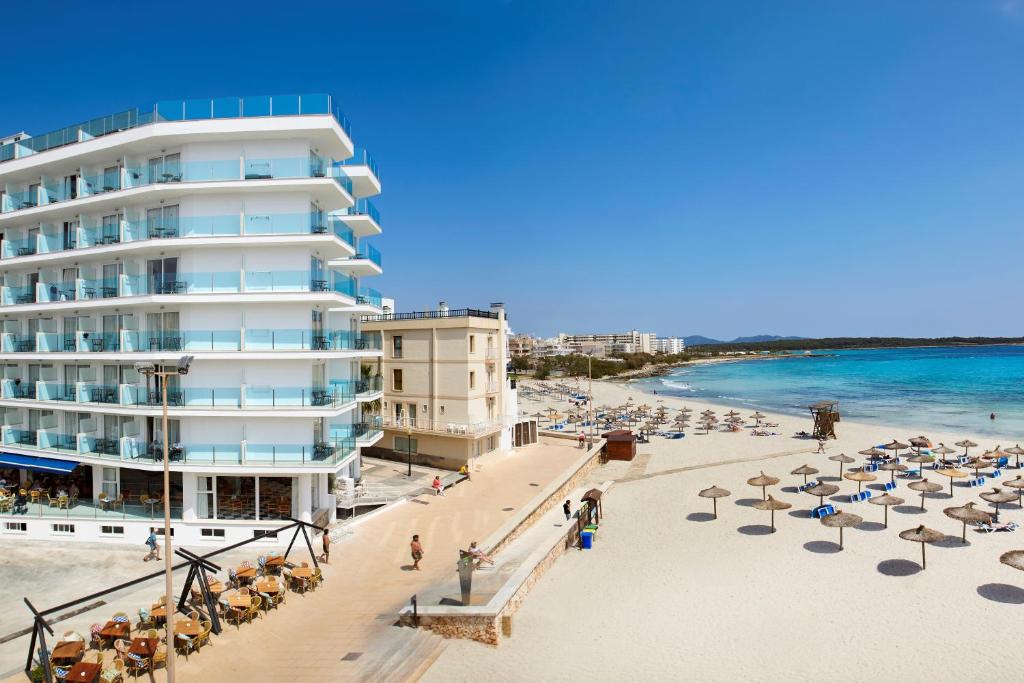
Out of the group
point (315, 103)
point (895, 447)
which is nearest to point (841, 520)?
point (895, 447)

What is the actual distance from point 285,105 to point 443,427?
18762mm

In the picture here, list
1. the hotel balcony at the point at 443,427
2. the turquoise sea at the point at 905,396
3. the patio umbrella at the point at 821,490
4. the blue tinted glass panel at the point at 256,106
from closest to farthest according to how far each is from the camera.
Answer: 1. the blue tinted glass panel at the point at 256,106
2. the patio umbrella at the point at 821,490
3. the hotel balcony at the point at 443,427
4. the turquoise sea at the point at 905,396

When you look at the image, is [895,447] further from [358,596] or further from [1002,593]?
[358,596]

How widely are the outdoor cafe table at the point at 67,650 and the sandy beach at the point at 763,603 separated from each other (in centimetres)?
737

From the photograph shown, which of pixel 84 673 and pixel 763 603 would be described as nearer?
pixel 84 673

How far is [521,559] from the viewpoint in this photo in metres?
18.2

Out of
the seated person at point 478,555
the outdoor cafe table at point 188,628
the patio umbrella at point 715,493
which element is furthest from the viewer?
the patio umbrella at point 715,493

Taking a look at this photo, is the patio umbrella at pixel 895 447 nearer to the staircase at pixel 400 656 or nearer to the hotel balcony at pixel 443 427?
the hotel balcony at pixel 443 427

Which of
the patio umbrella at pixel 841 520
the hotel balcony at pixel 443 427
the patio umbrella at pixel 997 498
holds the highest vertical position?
the hotel balcony at pixel 443 427

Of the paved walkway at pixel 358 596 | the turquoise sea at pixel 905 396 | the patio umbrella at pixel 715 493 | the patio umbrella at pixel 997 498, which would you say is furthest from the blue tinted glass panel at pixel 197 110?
the turquoise sea at pixel 905 396

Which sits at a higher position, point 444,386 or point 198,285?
point 198,285

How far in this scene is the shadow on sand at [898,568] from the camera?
720 inches

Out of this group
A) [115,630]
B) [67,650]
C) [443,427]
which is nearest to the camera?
[67,650]

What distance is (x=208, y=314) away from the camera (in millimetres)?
20281
